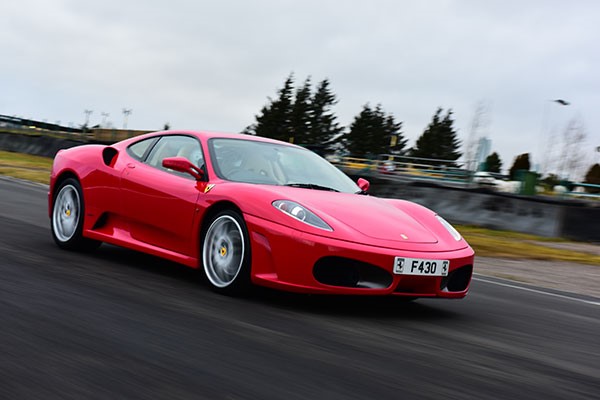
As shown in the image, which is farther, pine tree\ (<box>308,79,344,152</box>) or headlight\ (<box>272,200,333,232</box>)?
pine tree\ (<box>308,79,344,152</box>)

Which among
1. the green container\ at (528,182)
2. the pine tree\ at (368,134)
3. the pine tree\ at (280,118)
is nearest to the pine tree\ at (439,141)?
the pine tree\ at (368,134)

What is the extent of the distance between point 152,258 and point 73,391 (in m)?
4.11

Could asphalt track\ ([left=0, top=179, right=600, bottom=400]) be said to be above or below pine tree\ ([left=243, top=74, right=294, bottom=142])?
A: below

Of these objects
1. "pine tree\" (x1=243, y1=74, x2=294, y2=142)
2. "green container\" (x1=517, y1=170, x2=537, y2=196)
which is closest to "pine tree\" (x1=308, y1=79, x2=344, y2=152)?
"pine tree\" (x1=243, y1=74, x2=294, y2=142)

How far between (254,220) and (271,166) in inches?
37.2

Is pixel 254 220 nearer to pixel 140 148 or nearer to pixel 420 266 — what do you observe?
pixel 420 266

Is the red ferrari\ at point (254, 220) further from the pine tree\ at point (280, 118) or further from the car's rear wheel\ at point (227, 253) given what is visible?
the pine tree\ at point (280, 118)

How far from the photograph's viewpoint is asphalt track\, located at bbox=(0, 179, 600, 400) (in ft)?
9.98

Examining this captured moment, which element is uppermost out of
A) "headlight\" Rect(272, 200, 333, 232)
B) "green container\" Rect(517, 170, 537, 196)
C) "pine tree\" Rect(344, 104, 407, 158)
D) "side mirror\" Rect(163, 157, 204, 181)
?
"pine tree\" Rect(344, 104, 407, 158)

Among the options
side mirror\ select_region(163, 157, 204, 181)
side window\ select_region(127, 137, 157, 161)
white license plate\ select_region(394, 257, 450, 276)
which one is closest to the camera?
white license plate\ select_region(394, 257, 450, 276)

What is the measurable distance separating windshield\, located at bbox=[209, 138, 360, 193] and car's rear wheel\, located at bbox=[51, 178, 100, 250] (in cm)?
152

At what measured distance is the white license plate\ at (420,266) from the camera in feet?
15.7

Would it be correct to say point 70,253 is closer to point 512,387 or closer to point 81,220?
point 81,220

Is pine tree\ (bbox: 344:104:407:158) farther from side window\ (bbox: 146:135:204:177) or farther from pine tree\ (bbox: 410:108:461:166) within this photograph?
side window\ (bbox: 146:135:204:177)
